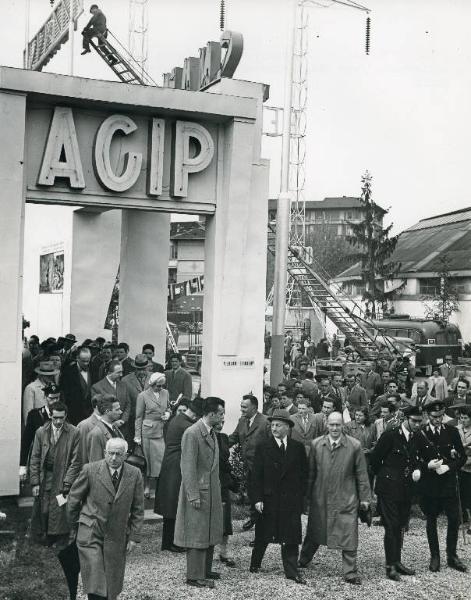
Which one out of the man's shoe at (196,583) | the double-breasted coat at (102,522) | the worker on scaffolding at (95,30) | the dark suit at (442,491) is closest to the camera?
the double-breasted coat at (102,522)

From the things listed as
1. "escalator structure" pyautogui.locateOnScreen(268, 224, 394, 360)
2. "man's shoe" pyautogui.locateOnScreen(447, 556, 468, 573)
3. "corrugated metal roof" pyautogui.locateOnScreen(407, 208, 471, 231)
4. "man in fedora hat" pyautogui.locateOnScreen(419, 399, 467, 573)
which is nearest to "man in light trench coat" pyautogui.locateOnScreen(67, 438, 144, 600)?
"man in fedora hat" pyautogui.locateOnScreen(419, 399, 467, 573)

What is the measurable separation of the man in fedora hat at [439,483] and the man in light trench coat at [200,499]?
246 cm

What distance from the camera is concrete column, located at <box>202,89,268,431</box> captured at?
12.9m

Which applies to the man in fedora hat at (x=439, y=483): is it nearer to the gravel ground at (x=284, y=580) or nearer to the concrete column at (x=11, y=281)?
the gravel ground at (x=284, y=580)

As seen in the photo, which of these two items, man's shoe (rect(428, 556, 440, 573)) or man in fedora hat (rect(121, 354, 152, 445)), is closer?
man's shoe (rect(428, 556, 440, 573))

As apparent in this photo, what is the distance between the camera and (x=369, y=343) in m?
28.5

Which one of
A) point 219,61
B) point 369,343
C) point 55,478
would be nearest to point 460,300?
point 369,343

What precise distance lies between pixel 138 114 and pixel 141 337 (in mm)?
6444

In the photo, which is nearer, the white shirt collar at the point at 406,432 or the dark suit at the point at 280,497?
the dark suit at the point at 280,497

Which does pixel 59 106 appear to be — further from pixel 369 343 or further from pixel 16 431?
pixel 369 343

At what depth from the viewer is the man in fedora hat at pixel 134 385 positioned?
39.1ft

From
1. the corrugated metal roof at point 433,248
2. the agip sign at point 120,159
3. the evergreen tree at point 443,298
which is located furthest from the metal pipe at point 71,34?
the corrugated metal roof at point 433,248

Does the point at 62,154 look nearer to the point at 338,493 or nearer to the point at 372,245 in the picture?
the point at 338,493

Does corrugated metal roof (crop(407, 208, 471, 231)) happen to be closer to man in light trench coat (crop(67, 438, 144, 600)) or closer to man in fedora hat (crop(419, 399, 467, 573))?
man in fedora hat (crop(419, 399, 467, 573))
